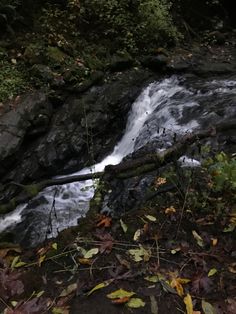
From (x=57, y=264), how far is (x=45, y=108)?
16.6ft

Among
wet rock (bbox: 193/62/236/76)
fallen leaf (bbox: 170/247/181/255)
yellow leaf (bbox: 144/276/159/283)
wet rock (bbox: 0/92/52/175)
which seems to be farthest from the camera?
wet rock (bbox: 193/62/236/76)

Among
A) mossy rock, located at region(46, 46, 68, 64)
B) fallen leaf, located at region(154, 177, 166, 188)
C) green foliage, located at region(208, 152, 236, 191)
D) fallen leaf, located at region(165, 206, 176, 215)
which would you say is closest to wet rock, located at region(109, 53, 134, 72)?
mossy rock, located at region(46, 46, 68, 64)

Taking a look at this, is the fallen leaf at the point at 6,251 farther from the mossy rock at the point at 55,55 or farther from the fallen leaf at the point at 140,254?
the mossy rock at the point at 55,55

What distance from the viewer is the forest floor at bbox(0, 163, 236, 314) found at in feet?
10.2

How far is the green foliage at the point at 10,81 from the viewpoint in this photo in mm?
8047

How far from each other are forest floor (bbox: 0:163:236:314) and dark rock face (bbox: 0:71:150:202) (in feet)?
10.8

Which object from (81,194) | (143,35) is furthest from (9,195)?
(143,35)

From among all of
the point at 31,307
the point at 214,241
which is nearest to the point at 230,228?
the point at 214,241

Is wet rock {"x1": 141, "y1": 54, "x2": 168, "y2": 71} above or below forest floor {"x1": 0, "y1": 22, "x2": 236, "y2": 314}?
below

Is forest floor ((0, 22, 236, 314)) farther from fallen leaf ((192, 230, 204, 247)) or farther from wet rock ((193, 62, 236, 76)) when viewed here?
wet rock ((193, 62, 236, 76))

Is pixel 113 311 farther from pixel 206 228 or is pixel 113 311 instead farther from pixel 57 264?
pixel 206 228

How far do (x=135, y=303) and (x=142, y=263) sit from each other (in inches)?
17.6

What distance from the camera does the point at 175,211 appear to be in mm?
4016

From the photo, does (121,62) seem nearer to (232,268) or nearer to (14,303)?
(232,268)
